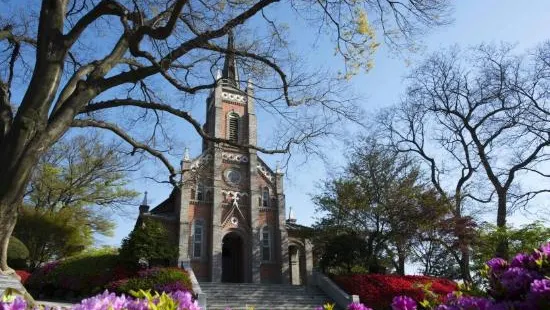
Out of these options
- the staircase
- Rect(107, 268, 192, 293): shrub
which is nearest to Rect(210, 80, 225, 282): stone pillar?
the staircase

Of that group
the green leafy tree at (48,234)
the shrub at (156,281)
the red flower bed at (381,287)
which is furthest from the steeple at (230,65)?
the green leafy tree at (48,234)

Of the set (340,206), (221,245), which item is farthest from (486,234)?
(221,245)

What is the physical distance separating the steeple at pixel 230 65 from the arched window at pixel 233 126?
22982 millimetres

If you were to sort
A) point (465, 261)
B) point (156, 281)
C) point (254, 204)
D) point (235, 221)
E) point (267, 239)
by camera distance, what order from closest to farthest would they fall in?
point (156, 281)
point (465, 261)
point (235, 221)
point (267, 239)
point (254, 204)

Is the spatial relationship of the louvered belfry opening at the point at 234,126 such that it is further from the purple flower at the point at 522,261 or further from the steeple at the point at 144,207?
the purple flower at the point at 522,261

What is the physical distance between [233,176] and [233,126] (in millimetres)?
4390

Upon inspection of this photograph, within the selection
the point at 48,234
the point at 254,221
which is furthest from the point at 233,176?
the point at 48,234

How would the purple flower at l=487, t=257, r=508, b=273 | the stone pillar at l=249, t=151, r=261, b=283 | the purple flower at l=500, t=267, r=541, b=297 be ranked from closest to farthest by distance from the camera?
the purple flower at l=500, t=267, r=541, b=297 < the purple flower at l=487, t=257, r=508, b=273 < the stone pillar at l=249, t=151, r=261, b=283

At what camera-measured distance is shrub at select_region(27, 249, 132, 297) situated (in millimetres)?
18609

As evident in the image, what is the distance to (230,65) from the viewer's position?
9.51 metres

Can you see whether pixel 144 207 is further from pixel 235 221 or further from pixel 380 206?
pixel 380 206

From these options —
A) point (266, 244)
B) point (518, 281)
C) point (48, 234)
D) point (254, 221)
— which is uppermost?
point (254, 221)

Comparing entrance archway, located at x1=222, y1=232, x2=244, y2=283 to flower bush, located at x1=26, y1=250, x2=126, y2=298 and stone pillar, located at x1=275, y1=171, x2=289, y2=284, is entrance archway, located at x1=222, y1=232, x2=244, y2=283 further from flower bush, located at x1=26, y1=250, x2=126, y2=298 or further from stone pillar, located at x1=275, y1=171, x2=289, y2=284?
flower bush, located at x1=26, y1=250, x2=126, y2=298

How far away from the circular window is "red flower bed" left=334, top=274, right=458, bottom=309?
12538mm
